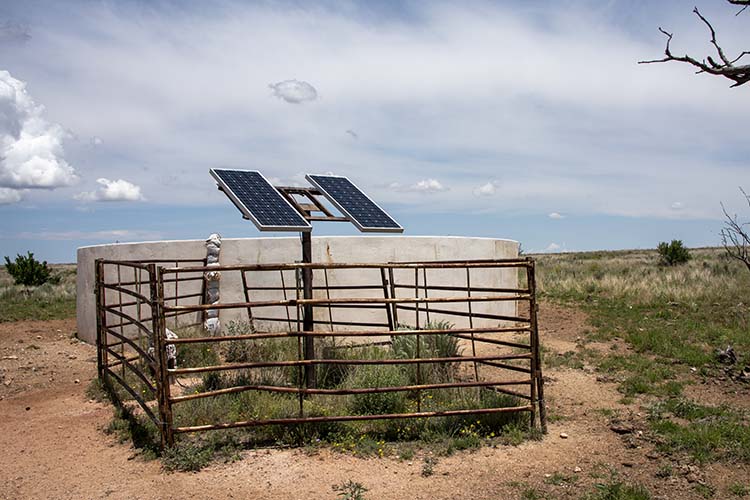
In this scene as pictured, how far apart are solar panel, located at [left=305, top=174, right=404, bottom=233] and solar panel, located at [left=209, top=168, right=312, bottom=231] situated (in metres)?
0.79

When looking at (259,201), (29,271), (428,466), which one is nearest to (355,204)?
(259,201)

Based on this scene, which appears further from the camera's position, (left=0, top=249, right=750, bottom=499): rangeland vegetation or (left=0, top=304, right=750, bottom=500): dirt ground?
(left=0, top=249, right=750, bottom=499): rangeland vegetation

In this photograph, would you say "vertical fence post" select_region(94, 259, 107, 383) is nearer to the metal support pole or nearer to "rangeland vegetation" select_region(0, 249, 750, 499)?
"rangeland vegetation" select_region(0, 249, 750, 499)

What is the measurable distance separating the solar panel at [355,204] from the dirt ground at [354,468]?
2.93 m

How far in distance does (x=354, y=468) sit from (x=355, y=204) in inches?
149

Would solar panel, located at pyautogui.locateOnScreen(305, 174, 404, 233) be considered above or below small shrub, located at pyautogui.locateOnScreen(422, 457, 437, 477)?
above

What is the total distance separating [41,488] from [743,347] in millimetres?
10697

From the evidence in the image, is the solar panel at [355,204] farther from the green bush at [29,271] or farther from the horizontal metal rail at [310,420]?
the green bush at [29,271]

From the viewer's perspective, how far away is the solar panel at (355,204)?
8.35 m

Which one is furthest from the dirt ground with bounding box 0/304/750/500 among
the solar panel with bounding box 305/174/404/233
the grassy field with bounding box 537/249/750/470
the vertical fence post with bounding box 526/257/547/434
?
the solar panel with bounding box 305/174/404/233

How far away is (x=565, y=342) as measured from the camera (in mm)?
12789

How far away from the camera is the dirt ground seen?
18.5 ft

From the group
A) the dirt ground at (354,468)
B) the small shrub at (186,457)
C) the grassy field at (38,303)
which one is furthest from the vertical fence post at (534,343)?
the grassy field at (38,303)

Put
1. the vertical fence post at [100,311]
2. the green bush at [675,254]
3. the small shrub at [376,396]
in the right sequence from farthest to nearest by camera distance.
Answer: the green bush at [675,254]
the vertical fence post at [100,311]
the small shrub at [376,396]
